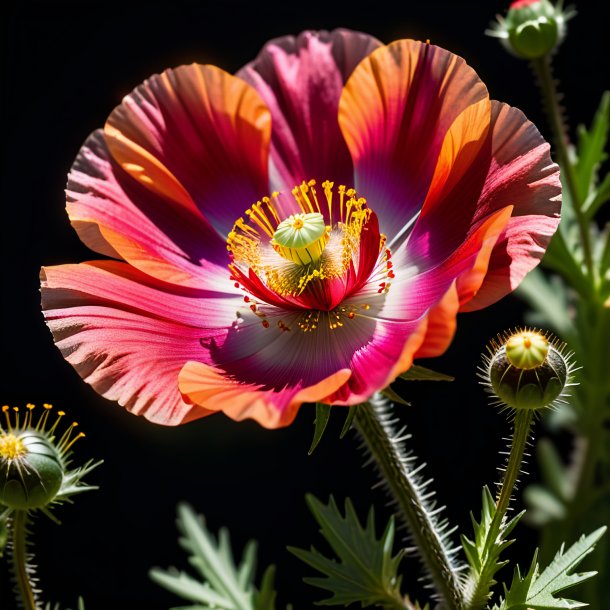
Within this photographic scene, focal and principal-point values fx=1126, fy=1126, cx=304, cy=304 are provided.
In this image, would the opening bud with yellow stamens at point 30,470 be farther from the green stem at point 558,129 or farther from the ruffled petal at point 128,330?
the green stem at point 558,129

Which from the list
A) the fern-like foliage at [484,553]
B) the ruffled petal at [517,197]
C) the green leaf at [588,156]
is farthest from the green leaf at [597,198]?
the fern-like foliage at [484,553]

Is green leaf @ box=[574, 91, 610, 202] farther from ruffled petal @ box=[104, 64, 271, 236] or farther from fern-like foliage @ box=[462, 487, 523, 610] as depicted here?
fern-like foliage @ box=[462, 487, 523, 610]

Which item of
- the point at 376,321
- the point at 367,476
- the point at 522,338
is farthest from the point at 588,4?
the point at 522,338

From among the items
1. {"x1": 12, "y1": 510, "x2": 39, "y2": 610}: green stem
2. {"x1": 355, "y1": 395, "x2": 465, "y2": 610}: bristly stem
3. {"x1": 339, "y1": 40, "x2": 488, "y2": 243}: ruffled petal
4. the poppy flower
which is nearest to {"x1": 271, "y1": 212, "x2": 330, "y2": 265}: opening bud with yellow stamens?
the poppy flower

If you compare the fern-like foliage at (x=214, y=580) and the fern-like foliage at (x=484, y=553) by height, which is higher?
the fern-like foliage at (x=484, y=553)

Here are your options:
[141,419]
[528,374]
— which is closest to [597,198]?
[528,374]

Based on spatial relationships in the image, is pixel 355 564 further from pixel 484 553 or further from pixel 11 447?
pixel 11 447

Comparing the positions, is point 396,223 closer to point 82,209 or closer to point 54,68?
point 82,209
